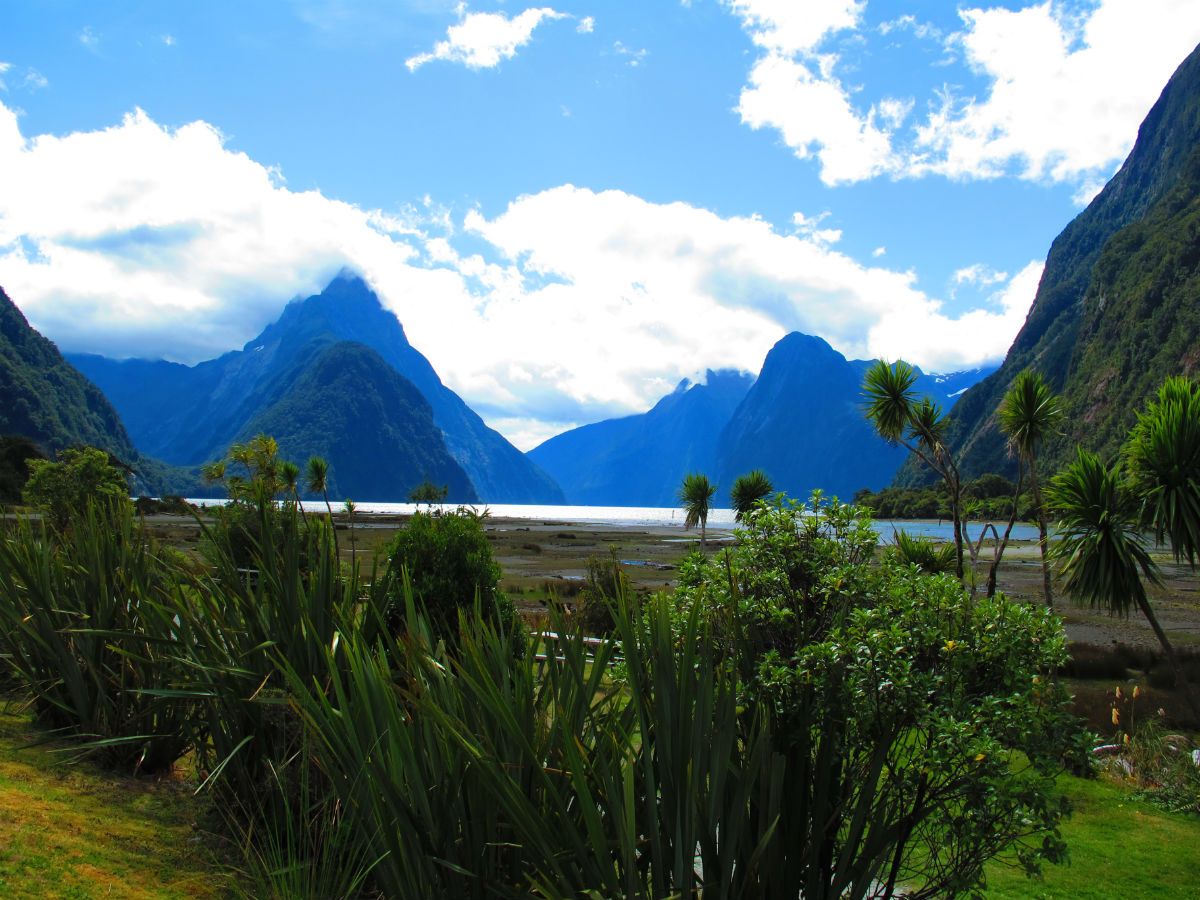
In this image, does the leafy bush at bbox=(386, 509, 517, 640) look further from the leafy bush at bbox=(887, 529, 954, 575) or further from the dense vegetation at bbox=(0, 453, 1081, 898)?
the leafy bush at bbox=(887, 529, 954, 575)

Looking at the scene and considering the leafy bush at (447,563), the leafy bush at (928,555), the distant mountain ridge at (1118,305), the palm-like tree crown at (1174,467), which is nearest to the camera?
the palm-like tree crown at (1174,467)

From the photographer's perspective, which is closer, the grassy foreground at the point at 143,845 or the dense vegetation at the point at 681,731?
the dense vegetation at the point at 681,731

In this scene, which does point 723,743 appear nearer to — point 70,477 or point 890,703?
point 890,703

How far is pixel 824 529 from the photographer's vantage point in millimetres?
4504

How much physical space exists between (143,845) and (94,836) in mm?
301

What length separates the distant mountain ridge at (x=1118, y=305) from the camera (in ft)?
328

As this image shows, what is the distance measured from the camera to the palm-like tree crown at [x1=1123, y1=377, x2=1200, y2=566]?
418 inches

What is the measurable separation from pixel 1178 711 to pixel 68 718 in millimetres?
17646

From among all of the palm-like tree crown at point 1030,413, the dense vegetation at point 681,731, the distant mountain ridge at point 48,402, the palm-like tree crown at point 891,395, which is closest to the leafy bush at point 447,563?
the dense vegetation at point 681,731

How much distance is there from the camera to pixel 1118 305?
4601 inches

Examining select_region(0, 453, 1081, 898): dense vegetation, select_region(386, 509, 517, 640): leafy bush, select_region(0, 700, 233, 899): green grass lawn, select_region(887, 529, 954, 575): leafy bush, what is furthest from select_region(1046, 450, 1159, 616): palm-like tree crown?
select_region(0, 700, 233, 899): green grass lawn

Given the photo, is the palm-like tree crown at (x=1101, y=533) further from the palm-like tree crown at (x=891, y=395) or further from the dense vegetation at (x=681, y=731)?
the dense vegetation at (x=681, y=731)

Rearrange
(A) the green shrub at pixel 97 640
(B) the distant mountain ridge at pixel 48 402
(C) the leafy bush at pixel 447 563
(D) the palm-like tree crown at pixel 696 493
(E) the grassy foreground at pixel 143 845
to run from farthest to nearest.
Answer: (B) the distant mountain ridge at pixel 48 402, (D) the palm-like tree crown at pixel 696 493, (C) the leafy bush at pixel 447 563, (A) the green shrub at pixel 97 640, (E) the grassy foreground at pixel 143 845

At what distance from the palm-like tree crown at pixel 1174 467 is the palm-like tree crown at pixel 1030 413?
23.0ft
